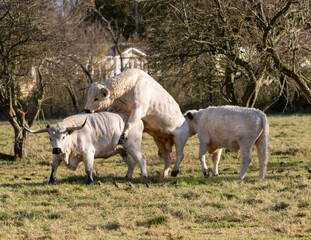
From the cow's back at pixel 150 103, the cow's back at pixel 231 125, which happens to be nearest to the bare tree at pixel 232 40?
the cow's back at pixel 231 125

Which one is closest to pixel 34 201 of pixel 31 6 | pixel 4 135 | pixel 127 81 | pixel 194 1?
pixel 127 81

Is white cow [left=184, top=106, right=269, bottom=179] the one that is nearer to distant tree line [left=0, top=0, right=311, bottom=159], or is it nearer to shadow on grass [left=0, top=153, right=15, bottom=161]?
distant tree line [left=0, top=0, right=311, bottom=159]

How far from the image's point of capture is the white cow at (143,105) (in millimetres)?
11578

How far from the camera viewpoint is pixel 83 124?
10.9 meters

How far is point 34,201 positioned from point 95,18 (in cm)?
3747

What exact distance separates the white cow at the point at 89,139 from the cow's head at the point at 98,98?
0.54 ft

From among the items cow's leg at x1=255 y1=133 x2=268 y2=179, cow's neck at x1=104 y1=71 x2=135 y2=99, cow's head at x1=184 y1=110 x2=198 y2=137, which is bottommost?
cow's leg at x1=255 y1=133 x2=268 y2=179

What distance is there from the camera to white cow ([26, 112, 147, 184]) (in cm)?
1090

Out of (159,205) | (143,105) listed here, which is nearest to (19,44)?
(143,105)

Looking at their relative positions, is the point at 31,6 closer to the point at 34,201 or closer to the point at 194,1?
the point at 194,1

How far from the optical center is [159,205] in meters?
9.02

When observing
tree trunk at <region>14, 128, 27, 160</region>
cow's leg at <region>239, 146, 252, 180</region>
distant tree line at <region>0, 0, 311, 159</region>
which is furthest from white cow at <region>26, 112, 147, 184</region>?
tree trunk at <region>14, 128, 27, 160</region>

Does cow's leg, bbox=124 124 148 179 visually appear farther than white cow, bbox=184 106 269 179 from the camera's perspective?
Yes

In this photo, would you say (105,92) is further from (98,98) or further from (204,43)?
(204,43)
